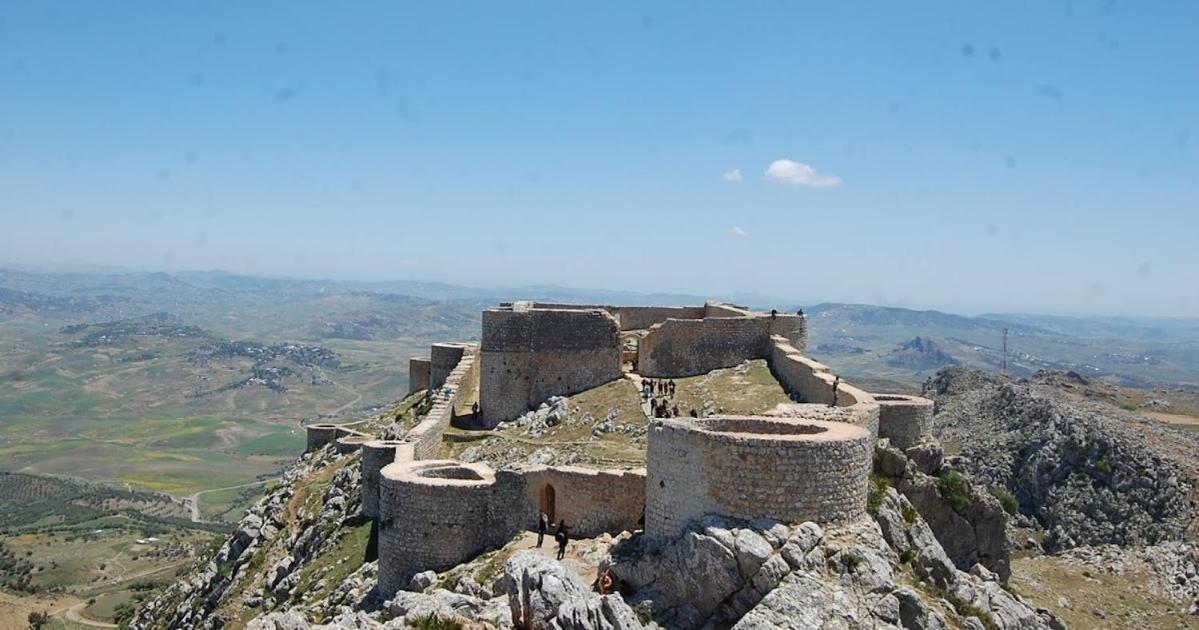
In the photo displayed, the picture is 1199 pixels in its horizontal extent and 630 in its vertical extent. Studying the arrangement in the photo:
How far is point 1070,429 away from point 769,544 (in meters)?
44.7

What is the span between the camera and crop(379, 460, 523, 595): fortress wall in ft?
77.9

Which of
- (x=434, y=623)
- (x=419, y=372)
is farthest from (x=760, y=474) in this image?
(x=419, y=372)

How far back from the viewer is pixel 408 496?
2398cm

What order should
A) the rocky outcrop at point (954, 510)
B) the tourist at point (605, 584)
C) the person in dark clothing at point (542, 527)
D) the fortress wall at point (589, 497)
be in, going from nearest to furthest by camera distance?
1. the tourist at point (605, 584)
2. the fortress wall at point (589, 497)
3. the person in dark clothing at point (542, 527)
4. the rocky outcrop at point (954, 510)

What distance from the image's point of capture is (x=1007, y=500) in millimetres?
48938

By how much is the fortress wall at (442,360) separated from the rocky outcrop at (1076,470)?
91.8 feet

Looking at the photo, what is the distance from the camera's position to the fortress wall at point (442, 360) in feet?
145

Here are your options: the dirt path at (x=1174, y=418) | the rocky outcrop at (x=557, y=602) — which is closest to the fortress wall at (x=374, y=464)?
the rocky outcrop at (x=557, y=602)

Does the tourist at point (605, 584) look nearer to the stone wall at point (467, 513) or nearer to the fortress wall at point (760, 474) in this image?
the fortress wall at point (760, 474)

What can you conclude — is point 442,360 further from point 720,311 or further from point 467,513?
point 467,513

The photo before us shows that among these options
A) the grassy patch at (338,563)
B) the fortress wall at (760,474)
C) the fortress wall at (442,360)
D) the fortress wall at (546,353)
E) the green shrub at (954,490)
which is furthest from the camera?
the fortress wall at (442,360)

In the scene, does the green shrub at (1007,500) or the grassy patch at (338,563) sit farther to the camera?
the green shrub at (1007,500)

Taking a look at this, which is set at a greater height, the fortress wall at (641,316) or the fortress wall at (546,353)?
the fortress wall at (641,316)

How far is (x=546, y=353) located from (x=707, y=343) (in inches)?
247
